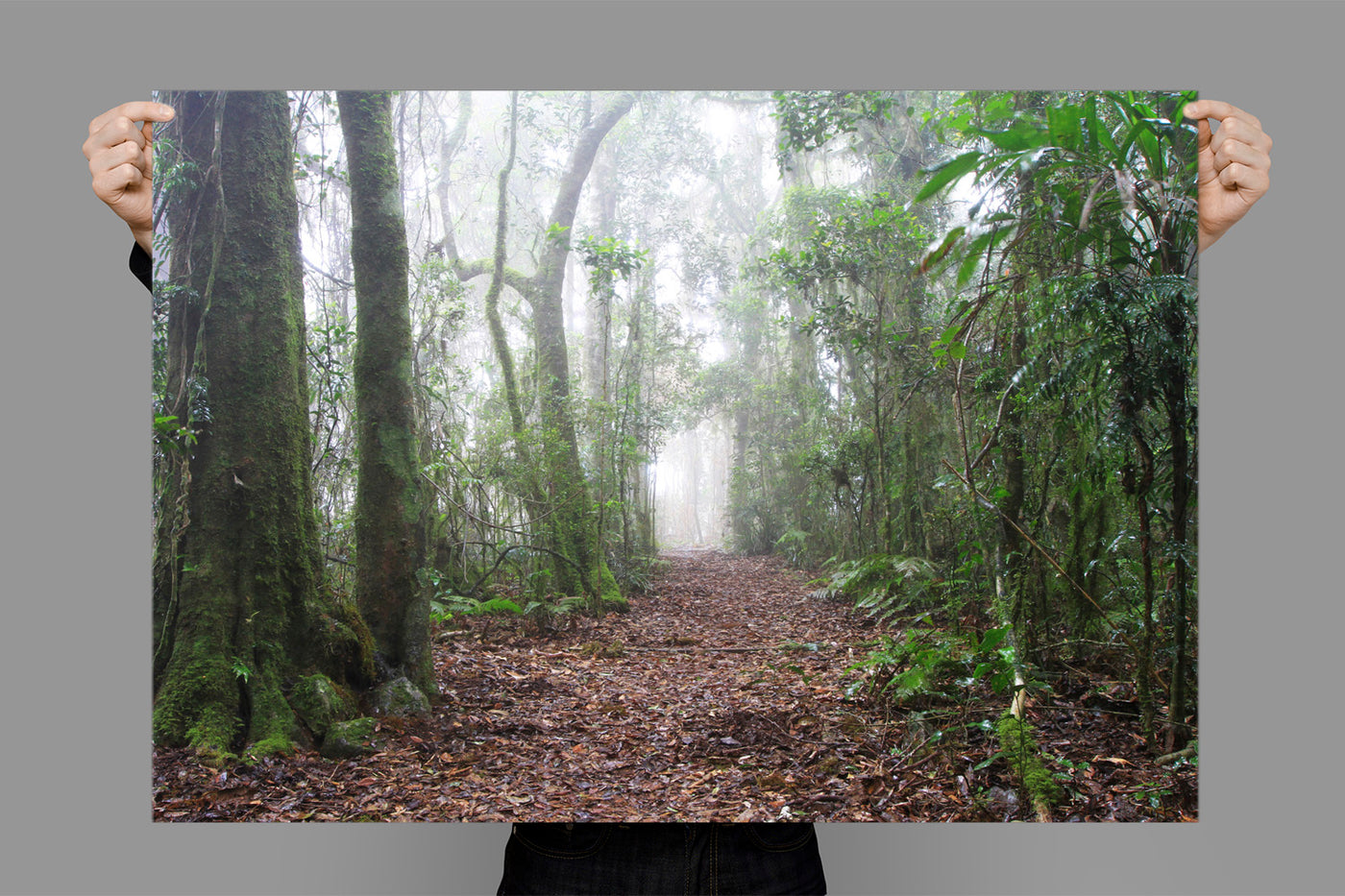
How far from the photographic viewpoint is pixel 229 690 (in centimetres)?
237

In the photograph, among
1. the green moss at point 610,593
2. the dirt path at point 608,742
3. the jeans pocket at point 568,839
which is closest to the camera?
the dirt path at point 608,742

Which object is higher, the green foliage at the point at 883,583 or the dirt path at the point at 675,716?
the green foliage at the point at 883,583

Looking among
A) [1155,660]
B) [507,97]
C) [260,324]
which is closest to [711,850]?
[1155,660]

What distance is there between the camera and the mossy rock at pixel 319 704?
2415mm

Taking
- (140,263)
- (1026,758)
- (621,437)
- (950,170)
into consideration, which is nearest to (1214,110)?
(950,170)

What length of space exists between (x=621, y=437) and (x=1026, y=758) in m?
1.77

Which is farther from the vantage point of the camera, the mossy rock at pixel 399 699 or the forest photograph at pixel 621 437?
the mossy rock at pixel 399 699

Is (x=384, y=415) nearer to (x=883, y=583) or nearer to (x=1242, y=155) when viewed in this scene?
(x=883, y=583)

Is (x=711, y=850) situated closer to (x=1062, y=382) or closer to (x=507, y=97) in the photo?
(x=1062, y=382)

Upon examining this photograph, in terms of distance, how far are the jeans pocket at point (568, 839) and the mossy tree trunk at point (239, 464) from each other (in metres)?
0.87

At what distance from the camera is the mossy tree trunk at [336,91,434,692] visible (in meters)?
2.58

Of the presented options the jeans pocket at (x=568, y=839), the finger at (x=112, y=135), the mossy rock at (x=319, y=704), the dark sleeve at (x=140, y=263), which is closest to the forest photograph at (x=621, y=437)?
the mossy rock at (x=319, y=704)

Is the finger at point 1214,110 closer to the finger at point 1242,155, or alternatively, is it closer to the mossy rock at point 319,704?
the finger at point 1242,155

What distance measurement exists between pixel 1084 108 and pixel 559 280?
1.82 metres
